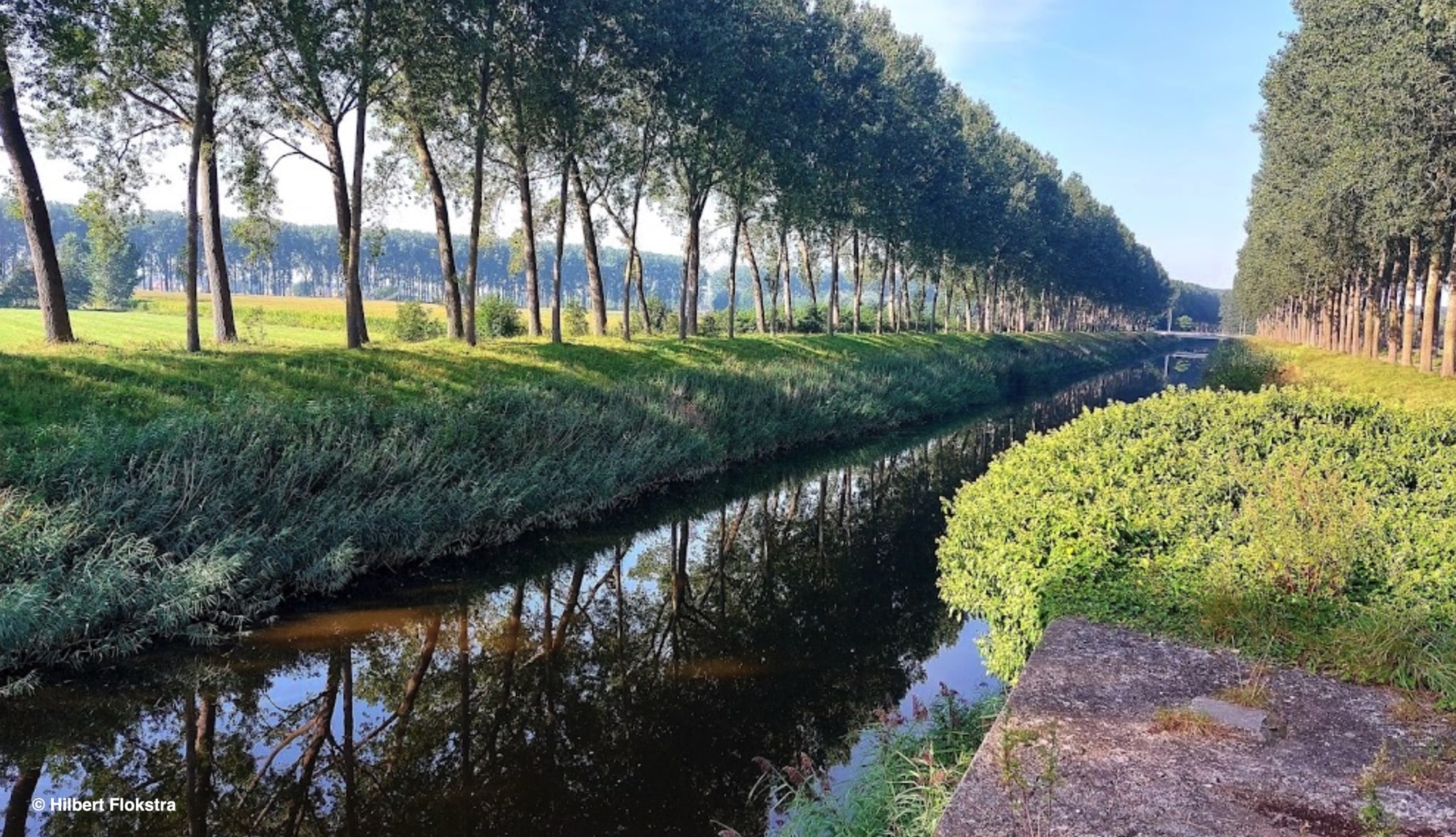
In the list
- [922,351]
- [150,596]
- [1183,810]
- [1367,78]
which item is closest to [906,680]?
[1183,810]

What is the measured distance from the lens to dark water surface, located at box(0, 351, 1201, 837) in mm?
7141

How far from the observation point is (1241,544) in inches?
303

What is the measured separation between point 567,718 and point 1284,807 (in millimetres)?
6329

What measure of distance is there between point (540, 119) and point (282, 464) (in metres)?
13.9

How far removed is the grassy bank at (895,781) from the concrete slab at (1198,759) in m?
0.64

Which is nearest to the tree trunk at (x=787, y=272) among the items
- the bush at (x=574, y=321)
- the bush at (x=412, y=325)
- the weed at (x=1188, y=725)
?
the bush at (x=574, y=321)

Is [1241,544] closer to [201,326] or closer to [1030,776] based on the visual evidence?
[1030,776]

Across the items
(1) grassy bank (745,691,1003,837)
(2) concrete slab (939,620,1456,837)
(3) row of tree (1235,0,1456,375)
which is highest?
(3) row of tree (1235,0,1456,375)

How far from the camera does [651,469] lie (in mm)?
19078

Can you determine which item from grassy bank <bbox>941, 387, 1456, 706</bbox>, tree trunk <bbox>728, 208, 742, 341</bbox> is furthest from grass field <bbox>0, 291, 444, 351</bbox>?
grassy bank <bbox>941, 387, 1456, 706</bbox>

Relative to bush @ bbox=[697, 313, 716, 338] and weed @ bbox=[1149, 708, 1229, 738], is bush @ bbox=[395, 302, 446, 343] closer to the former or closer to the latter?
bush @ bbox=[697, 313, 716, 338]

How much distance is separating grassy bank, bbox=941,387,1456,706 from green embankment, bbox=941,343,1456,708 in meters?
0.02

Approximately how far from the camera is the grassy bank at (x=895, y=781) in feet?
18.7

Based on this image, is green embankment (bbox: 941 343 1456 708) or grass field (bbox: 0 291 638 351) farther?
grass field (bbox: 0 291 638 351)
